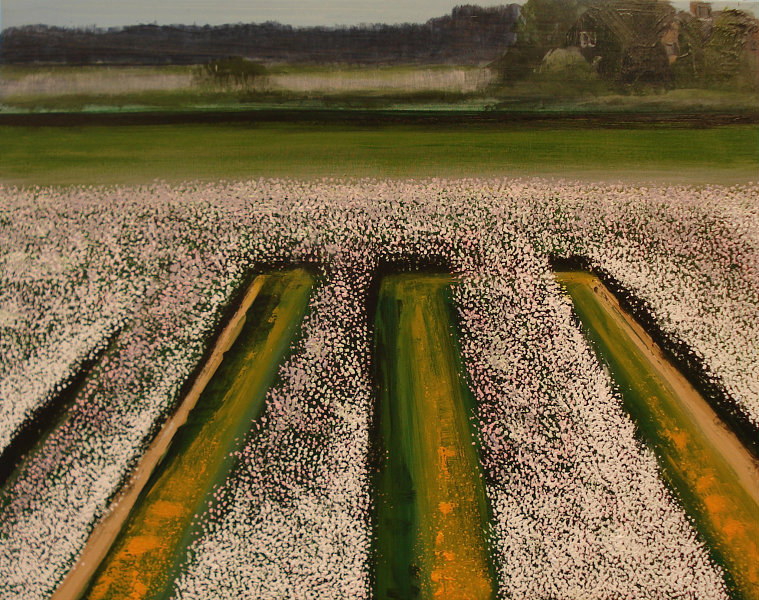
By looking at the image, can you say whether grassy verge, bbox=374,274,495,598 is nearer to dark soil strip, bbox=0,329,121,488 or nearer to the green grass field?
the green grass field

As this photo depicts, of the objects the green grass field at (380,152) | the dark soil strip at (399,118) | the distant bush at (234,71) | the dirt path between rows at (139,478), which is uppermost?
the distant bush at (234,71)

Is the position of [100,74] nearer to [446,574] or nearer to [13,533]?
[13,533]

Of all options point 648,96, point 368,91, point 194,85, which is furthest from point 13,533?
point 648,96

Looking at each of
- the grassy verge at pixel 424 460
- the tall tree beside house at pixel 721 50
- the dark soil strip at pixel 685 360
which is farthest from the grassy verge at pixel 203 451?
the tall tree beside house at pixel 721 50

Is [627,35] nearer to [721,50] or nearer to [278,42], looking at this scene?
[721,50]

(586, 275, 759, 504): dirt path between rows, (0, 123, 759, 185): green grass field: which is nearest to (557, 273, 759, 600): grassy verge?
(586, 275, 759, 504): dirt path between rows

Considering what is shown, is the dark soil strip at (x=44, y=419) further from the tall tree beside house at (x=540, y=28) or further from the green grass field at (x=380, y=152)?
the tall tree beside house at (x=540, y=28)
